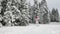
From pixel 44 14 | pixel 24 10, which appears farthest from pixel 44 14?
pixel 24 10

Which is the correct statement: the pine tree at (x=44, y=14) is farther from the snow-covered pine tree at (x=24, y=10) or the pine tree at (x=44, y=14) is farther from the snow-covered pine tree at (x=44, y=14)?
the snow-covered pine tree at (x=24, y=10)

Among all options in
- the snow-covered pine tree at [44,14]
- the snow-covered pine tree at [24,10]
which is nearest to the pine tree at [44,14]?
the snow-covered pine tree at [44,14]

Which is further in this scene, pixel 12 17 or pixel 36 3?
pixel 36 3

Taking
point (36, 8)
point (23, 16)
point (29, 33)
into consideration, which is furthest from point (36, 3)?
point (29, 33)

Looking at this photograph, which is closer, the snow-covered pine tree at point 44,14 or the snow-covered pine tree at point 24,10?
the snow-covered pine tree at point 24,10

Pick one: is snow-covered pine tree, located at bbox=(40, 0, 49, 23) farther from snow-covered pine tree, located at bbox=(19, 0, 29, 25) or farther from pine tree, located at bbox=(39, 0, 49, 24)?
snow-covered pine tree, located at bbox=(19, 0, 29, 25)

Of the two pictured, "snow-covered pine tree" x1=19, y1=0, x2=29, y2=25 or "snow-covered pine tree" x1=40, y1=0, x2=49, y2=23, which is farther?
"snow-covered pine tree" x1=40, y1=0, x2=49, y2=23

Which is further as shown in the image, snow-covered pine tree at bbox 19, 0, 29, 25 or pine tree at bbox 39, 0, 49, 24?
pine tree at bbox 39, 0, 49, 24

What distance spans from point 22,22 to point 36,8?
1133 inches

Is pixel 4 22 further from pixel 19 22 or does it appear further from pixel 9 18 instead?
pixel 19 22

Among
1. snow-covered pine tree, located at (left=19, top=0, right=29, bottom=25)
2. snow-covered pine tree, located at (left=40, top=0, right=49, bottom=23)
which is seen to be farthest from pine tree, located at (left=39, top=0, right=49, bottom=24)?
snow-covered pine tree, located at (left=19, top=0, right=29, bottom=25)

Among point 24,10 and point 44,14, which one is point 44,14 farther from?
point 24,10

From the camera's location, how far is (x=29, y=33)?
10.1 meters

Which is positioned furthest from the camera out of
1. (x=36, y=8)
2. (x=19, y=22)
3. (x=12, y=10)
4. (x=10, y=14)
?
(x=36, y=8)
